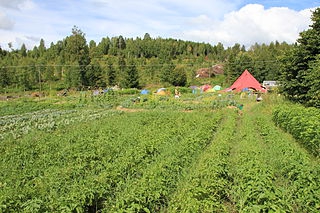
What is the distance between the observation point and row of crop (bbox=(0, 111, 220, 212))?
5297 mm

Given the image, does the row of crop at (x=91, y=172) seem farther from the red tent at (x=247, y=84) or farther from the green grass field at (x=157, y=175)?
the red tent at (x=247, y=84)

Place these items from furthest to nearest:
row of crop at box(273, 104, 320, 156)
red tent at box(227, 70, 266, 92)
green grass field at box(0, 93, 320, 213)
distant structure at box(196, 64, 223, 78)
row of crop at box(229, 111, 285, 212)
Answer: distant structure at box(196, 64, 223, 78) → red tent at box(227, 70, 266, 92) → row of crop at box(273, 104, 320, 156) → green grass field at box(0, 93, 320, 213) → row of crop at box(229, 111, 285, 212)

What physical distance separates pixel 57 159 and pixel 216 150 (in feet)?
16.9

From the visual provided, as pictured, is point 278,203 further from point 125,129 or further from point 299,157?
point 125,129

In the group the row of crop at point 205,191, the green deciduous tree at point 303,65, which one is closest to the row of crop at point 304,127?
the green deciduous tree at point 303,65

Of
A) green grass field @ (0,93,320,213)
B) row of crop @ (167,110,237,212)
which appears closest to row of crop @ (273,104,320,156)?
green grass field @ (0,93,320,213)

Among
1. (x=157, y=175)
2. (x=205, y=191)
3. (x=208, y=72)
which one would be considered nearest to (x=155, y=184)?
(x=157, y=175)

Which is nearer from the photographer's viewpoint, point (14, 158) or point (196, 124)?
point (14, 158)

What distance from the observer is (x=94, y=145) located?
409 inches

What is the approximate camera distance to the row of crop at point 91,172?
530 centimetres

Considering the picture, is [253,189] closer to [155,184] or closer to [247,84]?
[155,184]

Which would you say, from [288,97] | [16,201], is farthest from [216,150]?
[288,97]

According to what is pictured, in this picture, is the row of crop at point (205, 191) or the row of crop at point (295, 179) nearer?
the row of crop at point (205, 191)

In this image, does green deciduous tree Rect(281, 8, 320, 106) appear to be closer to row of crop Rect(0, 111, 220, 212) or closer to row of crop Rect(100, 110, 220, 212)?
row of crop Rect(0, 111, 220, 212)
